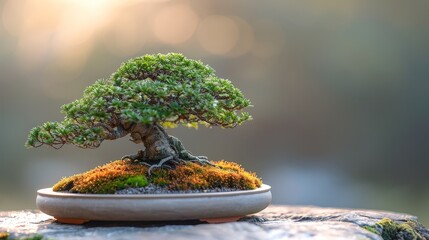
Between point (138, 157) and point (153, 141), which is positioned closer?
point (153, 141)

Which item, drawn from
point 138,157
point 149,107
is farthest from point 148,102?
point 138,157

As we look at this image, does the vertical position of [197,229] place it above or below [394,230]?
above

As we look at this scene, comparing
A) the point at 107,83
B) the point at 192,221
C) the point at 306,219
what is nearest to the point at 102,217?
the point at 192,221

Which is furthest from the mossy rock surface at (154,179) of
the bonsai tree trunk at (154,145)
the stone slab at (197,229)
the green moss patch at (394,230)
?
the green moss patch at (394,230)

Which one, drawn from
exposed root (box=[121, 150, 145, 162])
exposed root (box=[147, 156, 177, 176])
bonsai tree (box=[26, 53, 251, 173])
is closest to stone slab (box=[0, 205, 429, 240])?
exposed root (box=[147, 156, 177, 176])

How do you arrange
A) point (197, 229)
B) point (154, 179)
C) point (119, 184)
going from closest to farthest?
point (197, 229) < point (119, 184) < point (154, 179)

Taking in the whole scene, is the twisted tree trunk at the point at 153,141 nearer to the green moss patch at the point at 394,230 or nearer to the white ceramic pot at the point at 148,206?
the white ceramic pot at the point at 148,206

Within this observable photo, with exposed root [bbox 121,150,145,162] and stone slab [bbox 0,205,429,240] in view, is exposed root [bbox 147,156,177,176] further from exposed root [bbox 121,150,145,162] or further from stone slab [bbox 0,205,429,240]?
stone slab [bbox 0,205,429,240]

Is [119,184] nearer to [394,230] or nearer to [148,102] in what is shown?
[148,102]

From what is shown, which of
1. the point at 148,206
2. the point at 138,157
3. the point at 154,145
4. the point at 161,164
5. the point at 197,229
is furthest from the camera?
the point at 138,157
